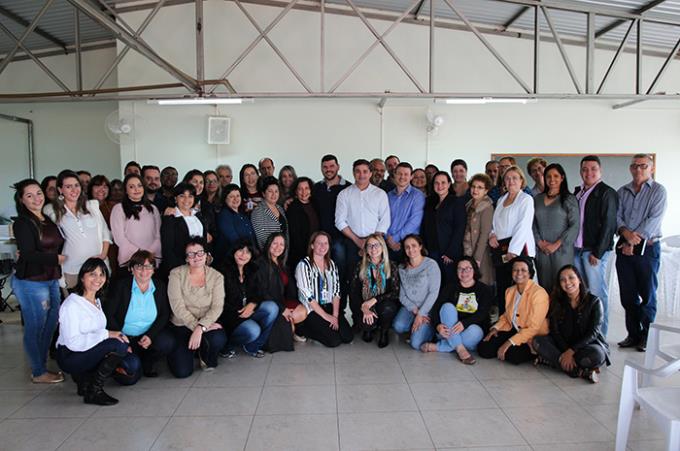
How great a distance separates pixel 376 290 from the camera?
160 inches

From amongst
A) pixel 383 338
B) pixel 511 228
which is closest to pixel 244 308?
pixel 383 338

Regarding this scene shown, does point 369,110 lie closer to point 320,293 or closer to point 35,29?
point 320,293

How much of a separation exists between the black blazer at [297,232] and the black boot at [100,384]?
1.79 m

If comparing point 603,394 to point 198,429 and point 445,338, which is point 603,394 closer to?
point 445,338

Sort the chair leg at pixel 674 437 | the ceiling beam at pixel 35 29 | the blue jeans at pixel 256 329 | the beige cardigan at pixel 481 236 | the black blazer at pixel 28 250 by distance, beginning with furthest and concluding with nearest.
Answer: the ceiling beam at pixel 35 29, the beige cardigan at pixel 481 236, the blue jeans at pixel 256 329, the black blazer at pixel 28 250, the chair leg at pixel 674 437

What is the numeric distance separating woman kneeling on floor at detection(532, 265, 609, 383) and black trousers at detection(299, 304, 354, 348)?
1.53 m

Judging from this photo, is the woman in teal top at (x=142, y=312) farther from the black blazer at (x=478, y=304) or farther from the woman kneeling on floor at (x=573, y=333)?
the woman kneeling on floor at (x=573, y=333)

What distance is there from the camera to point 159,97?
5.57 m

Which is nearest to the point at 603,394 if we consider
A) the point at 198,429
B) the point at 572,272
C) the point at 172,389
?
the point at 572,272

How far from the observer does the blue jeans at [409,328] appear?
3877 mm

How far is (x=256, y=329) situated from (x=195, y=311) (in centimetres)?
49

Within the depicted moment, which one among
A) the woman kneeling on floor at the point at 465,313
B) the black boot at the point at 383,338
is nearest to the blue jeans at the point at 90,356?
the black boot at the point at 383,338

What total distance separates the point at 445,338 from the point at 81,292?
8.78 feet

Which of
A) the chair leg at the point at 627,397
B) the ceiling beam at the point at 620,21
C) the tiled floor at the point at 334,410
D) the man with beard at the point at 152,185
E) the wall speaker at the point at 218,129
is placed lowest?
the tiled floor at the point at 334,410
